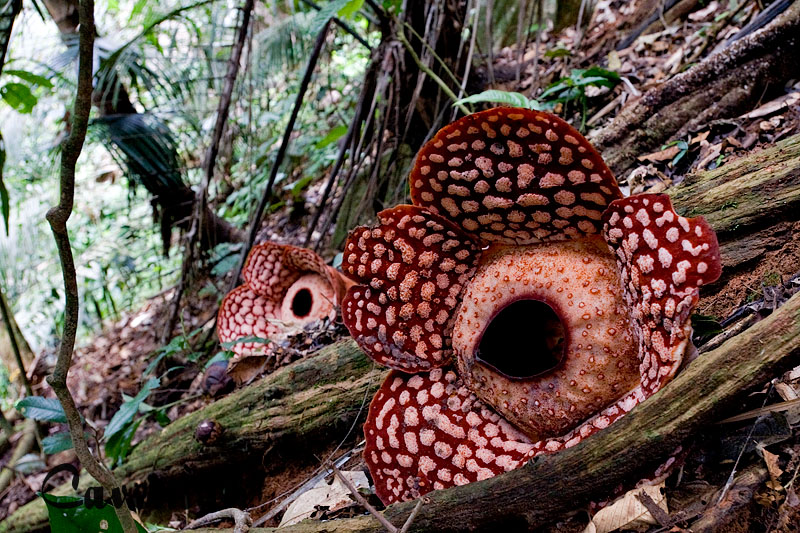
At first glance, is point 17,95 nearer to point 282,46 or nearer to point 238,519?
point 238,519

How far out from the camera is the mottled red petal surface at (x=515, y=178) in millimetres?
1472

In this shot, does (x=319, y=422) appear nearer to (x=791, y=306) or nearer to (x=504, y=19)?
(x=791, y=306)

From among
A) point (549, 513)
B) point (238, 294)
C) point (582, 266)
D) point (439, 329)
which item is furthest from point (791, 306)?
point (238, 294)

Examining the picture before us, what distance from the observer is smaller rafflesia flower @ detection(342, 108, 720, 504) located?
1.40 m

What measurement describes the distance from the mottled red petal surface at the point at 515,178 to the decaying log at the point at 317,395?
80cm

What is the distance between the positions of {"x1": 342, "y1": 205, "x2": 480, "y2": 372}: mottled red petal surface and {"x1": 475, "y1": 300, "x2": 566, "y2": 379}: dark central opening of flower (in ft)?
0.49

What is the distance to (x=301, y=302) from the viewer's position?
3.46 m

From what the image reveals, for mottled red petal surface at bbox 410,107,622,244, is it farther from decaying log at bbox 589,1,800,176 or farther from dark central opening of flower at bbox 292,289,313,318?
dark central opening of flower at bbox 292,289,313,318

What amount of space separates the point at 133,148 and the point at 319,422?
318 cm

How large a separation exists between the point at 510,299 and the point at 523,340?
19cm

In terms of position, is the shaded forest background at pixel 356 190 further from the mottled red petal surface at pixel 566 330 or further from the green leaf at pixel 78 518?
the green leaf at pixel 78 518

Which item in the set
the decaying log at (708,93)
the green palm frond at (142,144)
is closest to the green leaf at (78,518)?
the decaying log at (708,93)

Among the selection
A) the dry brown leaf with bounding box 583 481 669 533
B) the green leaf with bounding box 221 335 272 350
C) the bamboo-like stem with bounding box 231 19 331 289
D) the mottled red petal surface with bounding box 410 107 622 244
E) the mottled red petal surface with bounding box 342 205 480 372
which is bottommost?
the dry brown leaf with bounding box 583 481 669 533

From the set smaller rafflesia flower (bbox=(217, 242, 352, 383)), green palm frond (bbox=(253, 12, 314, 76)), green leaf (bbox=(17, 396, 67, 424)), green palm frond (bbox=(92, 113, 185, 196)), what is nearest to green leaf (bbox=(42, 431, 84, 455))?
green leaf (bbox=(17, 396, 67, 424))
